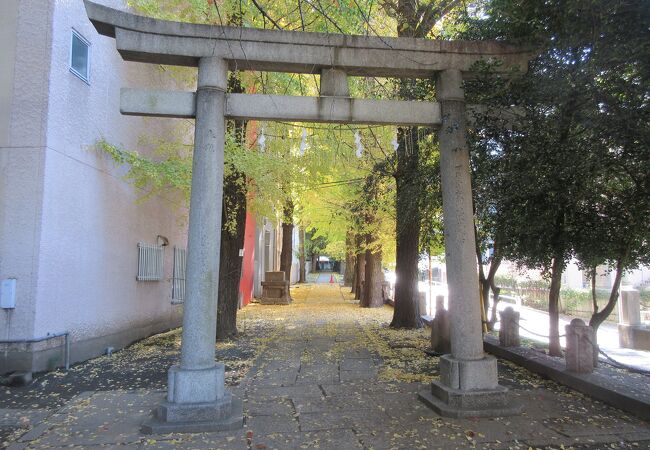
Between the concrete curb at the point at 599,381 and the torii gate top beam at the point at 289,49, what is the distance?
4102mm

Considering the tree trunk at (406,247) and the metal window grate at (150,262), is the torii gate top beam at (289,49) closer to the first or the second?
the tree trunk at (406,247)

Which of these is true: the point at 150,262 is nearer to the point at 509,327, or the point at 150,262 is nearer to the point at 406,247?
the point at 406,247

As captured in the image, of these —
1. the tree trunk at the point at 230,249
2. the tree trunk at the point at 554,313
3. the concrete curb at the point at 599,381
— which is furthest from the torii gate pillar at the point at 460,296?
the tree trunk at the point at 230,249

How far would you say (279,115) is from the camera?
5.66 meters

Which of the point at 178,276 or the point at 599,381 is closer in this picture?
the point at 599,381

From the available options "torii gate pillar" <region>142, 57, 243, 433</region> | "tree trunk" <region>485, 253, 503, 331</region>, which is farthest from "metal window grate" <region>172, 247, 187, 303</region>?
"tree trunk" <region>485, 253, 503, 331</region>

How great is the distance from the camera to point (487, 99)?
5777mm

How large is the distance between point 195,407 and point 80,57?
6730 mm

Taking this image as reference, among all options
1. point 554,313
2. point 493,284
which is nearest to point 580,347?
point 554,313

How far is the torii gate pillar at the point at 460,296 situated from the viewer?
5375 mm

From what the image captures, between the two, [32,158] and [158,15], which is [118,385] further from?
[158,15]

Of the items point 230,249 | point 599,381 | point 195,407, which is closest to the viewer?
point 195,407

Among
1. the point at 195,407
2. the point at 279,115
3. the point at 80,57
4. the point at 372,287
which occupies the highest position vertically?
the point at 80,57

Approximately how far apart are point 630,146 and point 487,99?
5.53 feet
